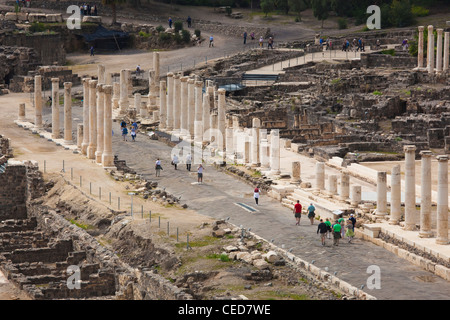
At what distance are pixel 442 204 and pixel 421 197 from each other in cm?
155

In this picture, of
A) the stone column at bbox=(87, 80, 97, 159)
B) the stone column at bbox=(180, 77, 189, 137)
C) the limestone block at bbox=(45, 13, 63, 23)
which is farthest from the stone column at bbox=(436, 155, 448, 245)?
the limestone block at bbox=(45, 13, 63, 23)

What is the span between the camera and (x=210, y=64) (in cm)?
11388

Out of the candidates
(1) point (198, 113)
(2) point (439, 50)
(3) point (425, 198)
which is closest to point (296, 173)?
(3) point (425, 198)

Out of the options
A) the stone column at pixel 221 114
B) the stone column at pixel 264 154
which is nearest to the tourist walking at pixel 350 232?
the stone column at pixel 264 154

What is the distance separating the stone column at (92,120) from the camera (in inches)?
3135

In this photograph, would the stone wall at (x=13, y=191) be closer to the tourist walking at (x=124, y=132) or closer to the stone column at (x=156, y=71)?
the tourist walking at (x=124, y=132)

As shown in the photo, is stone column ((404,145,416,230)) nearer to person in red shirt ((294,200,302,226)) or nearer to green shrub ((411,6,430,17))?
person in red shirt ((294,200,302,226))

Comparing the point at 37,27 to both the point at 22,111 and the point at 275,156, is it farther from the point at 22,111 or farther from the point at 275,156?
the point at 275,156

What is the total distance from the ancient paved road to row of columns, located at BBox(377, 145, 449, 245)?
2086mm

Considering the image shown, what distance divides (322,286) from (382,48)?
65368 millimetres

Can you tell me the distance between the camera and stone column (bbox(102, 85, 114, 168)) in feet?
255

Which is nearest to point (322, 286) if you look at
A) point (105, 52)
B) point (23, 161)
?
point (23, 161)

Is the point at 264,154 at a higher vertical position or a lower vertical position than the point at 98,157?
higher

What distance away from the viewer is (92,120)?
80.3 meters
